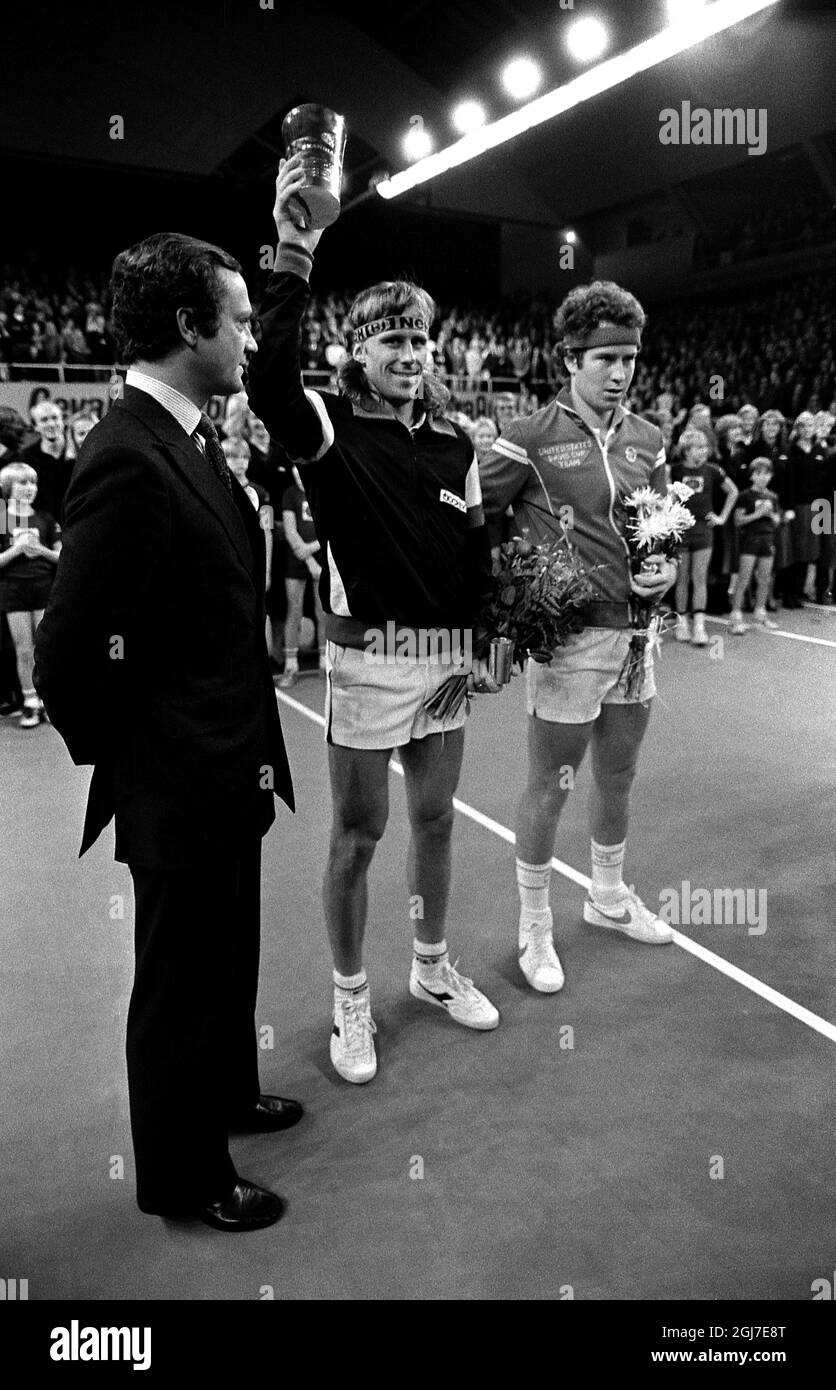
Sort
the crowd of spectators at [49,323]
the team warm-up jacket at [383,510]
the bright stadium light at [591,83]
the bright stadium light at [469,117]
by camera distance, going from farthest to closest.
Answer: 1. the bright stadium light at [469,117]
2. the crowd of spectators at [49,323]
3. the bright stadium light at [591,83]
4. the team warm-up jacket at [383,510]

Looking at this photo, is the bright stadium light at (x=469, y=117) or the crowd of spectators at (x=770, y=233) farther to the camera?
the crowd of spectators at (x=770, y=233)

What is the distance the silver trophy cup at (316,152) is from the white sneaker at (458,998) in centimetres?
189

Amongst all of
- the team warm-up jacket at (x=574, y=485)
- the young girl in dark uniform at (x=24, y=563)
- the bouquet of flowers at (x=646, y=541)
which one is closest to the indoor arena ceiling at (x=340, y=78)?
the young girl in dark uniform at (x=24, y=563)

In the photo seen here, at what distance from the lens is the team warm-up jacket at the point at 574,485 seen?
2.72 metres

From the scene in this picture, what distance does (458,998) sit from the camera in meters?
2.64

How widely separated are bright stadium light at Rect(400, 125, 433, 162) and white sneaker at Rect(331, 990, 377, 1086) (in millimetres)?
16084

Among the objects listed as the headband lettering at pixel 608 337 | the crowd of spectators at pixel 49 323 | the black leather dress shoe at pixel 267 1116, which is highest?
the crowd of spectators at pixel 49 323

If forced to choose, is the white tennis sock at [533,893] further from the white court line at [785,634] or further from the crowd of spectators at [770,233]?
the crowd of spectators at [770,233]

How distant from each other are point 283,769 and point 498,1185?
0.98m

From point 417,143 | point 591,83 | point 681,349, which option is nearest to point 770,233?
point 681,349

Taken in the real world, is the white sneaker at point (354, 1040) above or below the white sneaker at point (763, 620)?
below

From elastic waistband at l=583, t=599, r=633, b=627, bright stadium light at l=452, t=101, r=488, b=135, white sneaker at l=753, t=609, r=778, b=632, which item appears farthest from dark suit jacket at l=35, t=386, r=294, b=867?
bright stadium light at l=452, t=101, r=488, b=135
